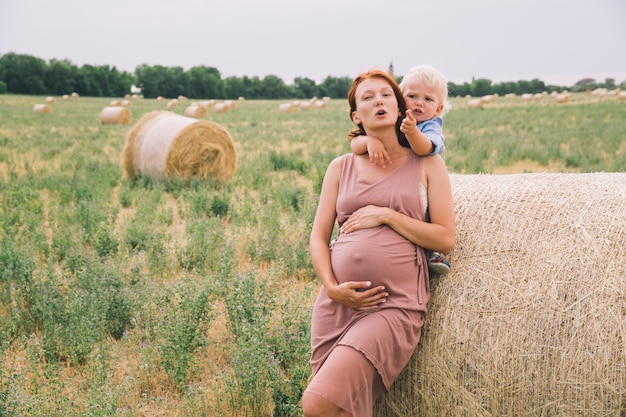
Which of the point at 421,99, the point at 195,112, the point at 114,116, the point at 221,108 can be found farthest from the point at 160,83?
the point at 421,99

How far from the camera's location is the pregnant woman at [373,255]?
2680 millimetres

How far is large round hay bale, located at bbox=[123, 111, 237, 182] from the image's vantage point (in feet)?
33.0

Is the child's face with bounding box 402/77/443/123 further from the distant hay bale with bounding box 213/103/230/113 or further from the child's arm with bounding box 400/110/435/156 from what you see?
the distant hay bale with bounding box 213/103/230/113

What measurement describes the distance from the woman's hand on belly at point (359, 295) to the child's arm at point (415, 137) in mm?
741

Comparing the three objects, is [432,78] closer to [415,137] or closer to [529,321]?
[415,137]

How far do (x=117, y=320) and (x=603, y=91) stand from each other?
62.4 m

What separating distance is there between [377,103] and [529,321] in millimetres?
1347

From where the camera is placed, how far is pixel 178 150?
10.0m

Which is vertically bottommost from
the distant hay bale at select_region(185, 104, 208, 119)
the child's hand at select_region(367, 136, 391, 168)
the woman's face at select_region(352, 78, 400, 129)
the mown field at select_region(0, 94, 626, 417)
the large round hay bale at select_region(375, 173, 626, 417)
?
the mown field at select_region(0, 94, 626, 417)

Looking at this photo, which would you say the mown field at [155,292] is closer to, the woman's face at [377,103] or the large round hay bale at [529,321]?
the large round hay bale at [529,321]

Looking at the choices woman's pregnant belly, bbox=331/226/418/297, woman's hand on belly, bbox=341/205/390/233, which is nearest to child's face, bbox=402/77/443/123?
woman's hand on belly, bbox=341/205/390/233

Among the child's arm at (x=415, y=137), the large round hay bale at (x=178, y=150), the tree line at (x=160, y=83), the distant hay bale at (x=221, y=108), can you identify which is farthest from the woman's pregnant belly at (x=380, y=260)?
the tree line at (x=160, y=83)

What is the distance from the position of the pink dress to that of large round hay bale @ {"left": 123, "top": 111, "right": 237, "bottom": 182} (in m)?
7.37

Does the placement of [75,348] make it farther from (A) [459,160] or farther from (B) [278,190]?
(A) [459,160]
